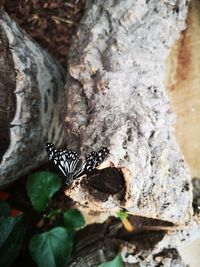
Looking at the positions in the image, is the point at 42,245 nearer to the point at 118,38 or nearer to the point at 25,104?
the point at 25,104

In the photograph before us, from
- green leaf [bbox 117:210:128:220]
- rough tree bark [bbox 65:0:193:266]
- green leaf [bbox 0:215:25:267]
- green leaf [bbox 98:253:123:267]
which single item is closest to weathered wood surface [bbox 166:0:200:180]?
rough tree bark [bbox 65:0:193:266]

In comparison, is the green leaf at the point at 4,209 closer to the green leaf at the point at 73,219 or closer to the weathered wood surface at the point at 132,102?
the green leaf at the point at 73,219

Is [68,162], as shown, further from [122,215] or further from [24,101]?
[122,215]

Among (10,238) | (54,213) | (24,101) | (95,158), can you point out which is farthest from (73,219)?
(95,158)

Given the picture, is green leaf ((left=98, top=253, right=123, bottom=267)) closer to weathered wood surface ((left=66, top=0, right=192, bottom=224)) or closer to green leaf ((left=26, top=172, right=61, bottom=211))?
weathered wood surface ((left=66, top=0, right=192, bottom=224))

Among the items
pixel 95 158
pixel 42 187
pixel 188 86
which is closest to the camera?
pixel 95 158

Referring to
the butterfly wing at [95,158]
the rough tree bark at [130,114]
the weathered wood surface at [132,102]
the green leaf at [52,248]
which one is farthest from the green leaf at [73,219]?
the butterfly wing at [95,158]
